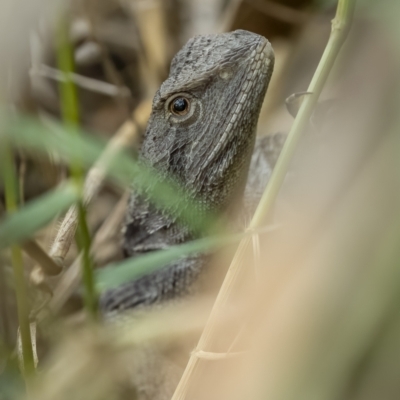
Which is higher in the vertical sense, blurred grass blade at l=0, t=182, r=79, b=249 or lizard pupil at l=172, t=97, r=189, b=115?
lizard pupil at l=172, t=97, r=189, b=115

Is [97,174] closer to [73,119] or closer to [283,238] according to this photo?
[73,119]

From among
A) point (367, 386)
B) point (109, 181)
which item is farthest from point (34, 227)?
point (109, 181)

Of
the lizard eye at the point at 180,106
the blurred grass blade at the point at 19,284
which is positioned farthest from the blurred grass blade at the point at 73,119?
the lizard eye at the point at 180,106

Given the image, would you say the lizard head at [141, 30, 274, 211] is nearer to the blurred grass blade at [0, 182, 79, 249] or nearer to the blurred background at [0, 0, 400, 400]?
the blurred background at [0, 0, 400, 400]

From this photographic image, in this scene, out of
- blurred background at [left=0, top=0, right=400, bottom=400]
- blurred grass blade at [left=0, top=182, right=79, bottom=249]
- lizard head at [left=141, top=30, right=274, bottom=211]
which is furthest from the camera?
lizard head at [left=141, top=30, right=274, bottom=211]

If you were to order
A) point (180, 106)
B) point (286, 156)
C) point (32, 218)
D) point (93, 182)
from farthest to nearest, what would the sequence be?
1. point (93, 182)
2. point (180, 106)
3. point (286, 156)
4. point (32, 218)

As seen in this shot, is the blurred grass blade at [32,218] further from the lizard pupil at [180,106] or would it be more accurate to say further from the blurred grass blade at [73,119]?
the lizard pupil at [180,106]

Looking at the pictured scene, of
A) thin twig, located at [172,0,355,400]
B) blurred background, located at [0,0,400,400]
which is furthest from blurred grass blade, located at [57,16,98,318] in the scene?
thin twig, located at [172,0,355,400]

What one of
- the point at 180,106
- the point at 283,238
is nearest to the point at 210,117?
the point at 180,106
